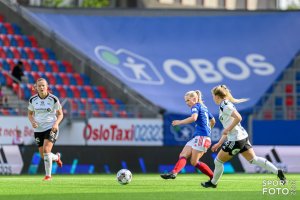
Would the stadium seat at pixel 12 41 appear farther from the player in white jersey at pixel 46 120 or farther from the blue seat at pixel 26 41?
the player in white jersey at pixel 46 120

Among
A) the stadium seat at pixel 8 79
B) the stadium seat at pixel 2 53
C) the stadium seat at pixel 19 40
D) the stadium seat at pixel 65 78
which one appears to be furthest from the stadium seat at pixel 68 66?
the stadium seat at pixel 8 79

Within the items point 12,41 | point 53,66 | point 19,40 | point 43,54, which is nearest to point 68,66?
point 53,66

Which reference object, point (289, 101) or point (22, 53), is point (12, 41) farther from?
point (289, 101)

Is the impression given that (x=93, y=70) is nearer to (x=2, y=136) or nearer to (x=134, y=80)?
(x=134, y=80)

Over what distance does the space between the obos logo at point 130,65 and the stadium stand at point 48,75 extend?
3.44 ft

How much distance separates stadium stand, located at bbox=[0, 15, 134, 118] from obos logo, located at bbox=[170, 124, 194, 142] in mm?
2403

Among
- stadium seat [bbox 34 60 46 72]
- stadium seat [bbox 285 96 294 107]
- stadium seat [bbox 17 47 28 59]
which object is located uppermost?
stadium seat [bbox 17 47 28 59]

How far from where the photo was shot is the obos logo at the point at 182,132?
33969 mm

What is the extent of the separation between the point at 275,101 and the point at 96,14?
830 cm

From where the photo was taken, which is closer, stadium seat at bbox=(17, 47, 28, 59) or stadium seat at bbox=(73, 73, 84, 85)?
stadium seat at bbox=(73, 73, 84, 85)

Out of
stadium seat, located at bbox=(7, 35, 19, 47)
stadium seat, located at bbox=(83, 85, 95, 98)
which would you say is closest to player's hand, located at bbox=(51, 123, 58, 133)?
stadium seat, located at bbox=(83, 85, 95, 98)

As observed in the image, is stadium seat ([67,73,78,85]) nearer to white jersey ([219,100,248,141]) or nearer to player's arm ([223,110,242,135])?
white jersey ([219,100,248,141])

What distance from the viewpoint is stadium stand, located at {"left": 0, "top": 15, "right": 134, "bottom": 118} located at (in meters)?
36.2

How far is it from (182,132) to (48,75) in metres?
7.09
